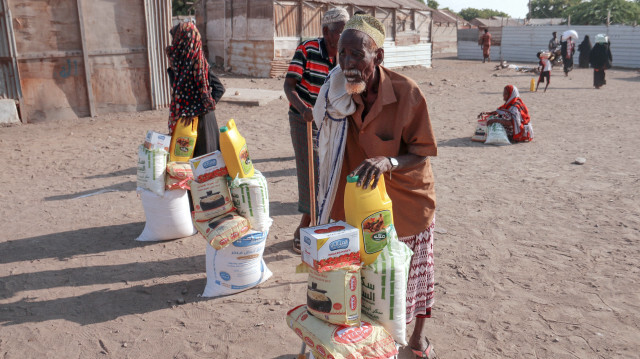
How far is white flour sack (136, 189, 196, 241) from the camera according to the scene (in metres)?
4.44

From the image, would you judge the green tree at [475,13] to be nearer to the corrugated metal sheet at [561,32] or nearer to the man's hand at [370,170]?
the corrugated metal sheet at [561,32]

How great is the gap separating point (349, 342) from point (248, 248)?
1605 mm

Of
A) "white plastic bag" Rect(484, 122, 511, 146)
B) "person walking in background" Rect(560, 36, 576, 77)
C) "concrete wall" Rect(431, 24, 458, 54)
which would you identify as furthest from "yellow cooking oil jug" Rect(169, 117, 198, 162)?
"concrete wall" Rect(431, 24, 458, 54)

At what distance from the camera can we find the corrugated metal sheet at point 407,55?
2308 centimetres

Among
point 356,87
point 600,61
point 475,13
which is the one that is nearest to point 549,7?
point 475,13

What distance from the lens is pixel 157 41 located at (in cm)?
1084

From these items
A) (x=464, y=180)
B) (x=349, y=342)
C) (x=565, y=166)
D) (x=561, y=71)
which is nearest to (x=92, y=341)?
(x=349, y=342)

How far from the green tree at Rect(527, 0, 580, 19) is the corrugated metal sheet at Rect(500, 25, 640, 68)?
36467mm

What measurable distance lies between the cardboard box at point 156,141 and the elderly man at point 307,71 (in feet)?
3.71

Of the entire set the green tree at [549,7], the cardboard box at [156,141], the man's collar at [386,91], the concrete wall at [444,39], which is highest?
the green tree at [549,7]

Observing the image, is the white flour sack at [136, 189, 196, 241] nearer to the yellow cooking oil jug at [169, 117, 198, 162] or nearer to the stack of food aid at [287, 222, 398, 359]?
the yellow cooking oil jug at [169, 117, 198, 162]

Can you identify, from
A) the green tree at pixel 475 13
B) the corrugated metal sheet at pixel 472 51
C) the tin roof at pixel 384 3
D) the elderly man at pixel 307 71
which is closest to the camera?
the elderly man at pixel 307 71

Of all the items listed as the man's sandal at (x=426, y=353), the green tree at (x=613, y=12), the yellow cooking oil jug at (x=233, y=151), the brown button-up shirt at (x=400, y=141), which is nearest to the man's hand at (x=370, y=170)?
the brown button-up shirt at (x=400, y=141)

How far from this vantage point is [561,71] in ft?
Result: 73.7
